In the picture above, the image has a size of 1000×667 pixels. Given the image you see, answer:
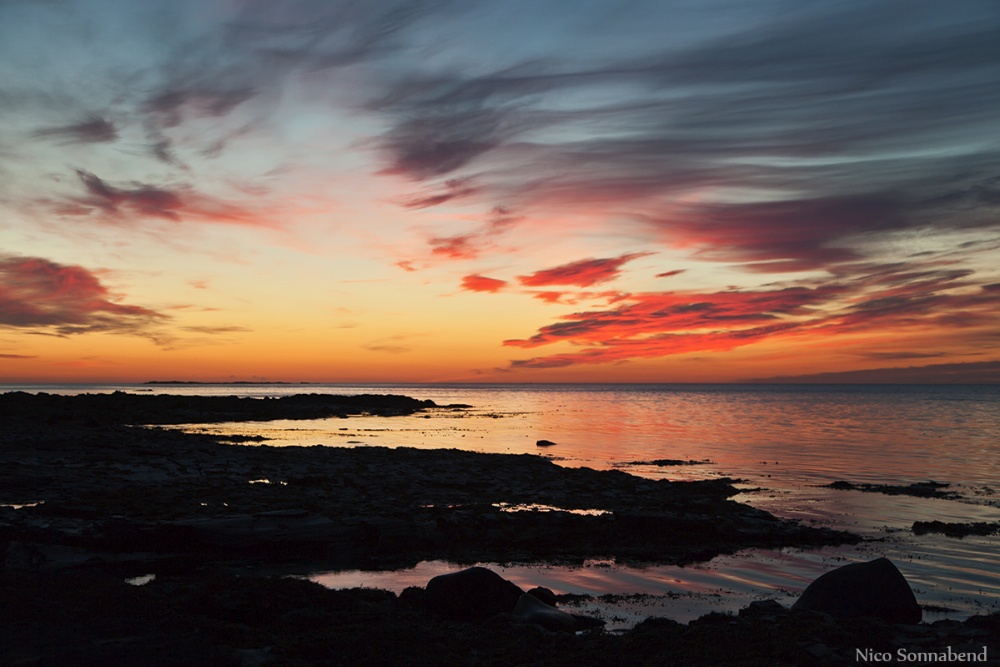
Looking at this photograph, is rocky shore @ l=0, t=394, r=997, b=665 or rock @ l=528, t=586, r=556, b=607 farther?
rock @ l=528, t=586, r=556, b=607

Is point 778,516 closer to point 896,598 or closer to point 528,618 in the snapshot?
point 896,598

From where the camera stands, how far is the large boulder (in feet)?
37.2

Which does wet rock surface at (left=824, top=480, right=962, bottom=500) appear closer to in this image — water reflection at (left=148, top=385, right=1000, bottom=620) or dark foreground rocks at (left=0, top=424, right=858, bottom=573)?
water reflection at (left=148, top=385, right=1000, bottom=620)

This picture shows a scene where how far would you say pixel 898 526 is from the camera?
21.5 meters

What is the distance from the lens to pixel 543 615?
428 inches

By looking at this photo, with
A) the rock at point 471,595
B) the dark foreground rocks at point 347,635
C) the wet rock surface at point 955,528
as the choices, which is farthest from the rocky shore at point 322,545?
the wet rock surface at point 955,528

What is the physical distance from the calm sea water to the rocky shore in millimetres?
1554

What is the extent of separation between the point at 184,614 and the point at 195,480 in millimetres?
15518

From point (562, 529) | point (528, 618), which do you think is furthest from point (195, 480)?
point (528, 618)

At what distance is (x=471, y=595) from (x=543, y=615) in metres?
1.40

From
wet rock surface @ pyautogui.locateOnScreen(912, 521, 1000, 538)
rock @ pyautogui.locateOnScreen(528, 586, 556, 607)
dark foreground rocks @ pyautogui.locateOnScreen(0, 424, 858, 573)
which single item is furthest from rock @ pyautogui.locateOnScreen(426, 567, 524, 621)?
wet rock surface @ pyautogui.locateOnScreen(912, 521, 1000, 538)

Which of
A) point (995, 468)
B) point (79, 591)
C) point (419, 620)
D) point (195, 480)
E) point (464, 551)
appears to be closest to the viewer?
point (79, 591)

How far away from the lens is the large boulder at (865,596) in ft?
37.2

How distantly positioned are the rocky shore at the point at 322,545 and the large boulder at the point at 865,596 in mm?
1034
